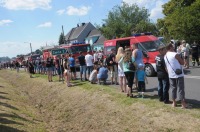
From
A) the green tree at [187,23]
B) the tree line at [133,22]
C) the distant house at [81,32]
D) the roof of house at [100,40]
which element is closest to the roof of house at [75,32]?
the distant house at [81,32]

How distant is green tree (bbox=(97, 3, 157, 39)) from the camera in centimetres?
6002

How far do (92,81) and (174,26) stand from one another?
19.5 meters

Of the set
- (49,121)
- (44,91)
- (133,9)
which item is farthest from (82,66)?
(133,9)

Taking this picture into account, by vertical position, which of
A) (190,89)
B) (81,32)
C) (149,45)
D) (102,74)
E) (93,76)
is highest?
(81,32)

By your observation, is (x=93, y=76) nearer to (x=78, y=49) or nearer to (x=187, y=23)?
(x=78, y=49)

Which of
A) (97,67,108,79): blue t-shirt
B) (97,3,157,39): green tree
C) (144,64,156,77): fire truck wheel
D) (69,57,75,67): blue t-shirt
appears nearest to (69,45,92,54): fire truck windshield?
(69,57,75,67): blue t-shirt

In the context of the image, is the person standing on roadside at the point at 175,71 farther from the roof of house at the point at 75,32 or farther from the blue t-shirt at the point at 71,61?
the roof of house at the point at 75,32

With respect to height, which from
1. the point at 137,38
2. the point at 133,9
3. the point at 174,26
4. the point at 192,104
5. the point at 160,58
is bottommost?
the point at 192,104

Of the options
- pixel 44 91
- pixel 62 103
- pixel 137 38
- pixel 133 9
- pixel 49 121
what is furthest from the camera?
pixel 133 9

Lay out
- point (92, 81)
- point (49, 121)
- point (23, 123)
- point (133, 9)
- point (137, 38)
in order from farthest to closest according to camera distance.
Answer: point (133, 9), point (137, 38), point (92, 81), point (49, 121), point (23, 123)

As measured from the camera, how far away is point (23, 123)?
36.0 feet

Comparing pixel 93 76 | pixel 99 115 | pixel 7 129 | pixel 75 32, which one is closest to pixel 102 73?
pixel 93 76

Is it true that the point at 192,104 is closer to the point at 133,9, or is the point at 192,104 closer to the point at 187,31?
the point at 187,31

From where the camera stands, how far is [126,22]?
208 feet
